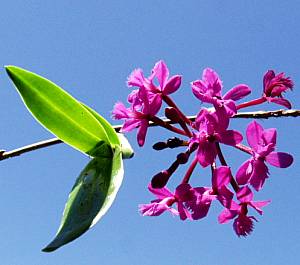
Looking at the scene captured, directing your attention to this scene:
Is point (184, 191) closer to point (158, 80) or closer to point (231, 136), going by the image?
point (231, 136)

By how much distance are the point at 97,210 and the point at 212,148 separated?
11.5 inches

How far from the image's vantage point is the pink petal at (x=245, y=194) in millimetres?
1244

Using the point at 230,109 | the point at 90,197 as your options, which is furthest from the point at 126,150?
the point at 230,109

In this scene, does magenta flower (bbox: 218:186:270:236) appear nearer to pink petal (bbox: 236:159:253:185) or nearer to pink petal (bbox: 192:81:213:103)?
pink petal (bbox: 236:159:253:185)

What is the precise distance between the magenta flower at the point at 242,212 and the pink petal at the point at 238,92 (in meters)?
0.21

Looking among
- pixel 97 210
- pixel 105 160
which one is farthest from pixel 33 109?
pixel 97 210

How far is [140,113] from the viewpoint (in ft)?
4.23

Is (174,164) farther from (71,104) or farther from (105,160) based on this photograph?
(71,104)

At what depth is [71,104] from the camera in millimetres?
1324

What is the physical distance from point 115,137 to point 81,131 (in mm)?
86

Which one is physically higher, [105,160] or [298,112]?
[298,112]

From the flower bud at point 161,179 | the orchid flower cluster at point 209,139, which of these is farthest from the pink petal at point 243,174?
the flower bud at point 161,179

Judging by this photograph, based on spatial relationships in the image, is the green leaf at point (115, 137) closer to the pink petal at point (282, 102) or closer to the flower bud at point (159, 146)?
the flower bud at point (159, 146)

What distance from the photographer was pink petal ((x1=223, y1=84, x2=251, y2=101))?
1.25 meters
